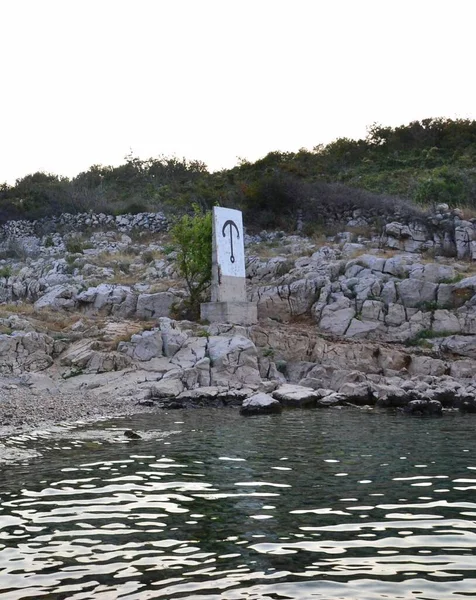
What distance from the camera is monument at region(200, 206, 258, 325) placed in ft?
87.4

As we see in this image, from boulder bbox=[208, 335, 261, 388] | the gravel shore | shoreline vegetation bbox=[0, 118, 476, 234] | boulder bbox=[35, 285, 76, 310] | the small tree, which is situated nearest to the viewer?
the gravel shore

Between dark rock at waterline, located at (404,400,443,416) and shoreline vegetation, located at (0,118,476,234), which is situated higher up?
shoreline vegetation, located at (0,118,476,234)

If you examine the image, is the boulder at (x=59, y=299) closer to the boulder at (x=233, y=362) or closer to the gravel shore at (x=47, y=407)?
the gravel shore at (x=47, y=407)

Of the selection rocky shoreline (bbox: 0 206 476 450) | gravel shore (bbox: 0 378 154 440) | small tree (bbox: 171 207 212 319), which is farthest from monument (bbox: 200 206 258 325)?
gravel shore (bbox: 0 378 154 440)

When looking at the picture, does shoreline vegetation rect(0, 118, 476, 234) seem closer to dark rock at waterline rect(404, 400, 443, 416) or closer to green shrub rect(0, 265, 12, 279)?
green shrub rect(0, 265, 12, 279)

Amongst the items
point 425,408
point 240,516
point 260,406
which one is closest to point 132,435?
point 260,406

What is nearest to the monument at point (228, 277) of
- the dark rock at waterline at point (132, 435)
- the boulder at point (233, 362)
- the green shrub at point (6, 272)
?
the boulder at point (233, 362)

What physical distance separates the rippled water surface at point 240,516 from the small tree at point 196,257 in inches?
533

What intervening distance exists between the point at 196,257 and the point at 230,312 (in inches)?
119

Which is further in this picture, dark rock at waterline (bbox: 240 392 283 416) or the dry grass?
the dry grass

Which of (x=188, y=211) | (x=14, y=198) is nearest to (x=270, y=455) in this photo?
(x=188, y=211)

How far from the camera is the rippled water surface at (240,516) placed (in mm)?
6426

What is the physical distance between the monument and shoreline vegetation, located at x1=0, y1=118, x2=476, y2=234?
29.8ft

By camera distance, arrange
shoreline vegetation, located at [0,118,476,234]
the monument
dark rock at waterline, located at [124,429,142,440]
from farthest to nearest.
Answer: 1. shoreline vegetation, located at [0,118,476,234]
2. the monument
3. dark rock at waterline, located at [124,429,142,440]
